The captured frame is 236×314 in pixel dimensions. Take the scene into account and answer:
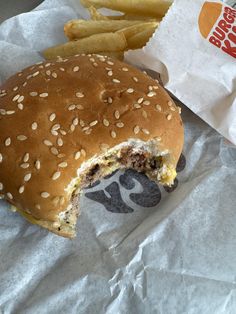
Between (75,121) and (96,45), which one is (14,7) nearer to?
(96,45)

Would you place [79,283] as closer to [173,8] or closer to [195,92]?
[195,92]

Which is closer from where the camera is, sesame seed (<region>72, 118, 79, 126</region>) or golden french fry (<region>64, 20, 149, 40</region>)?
sesame seed (<region>72, 118, 79, 126</region>)

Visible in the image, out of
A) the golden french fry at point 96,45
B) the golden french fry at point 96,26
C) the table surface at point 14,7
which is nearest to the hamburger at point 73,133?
the golden french fry at point 96,45

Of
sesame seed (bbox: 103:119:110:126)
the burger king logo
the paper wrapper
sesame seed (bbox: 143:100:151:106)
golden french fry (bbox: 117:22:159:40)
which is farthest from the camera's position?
golden french fry (bbox: 117:22:159:40)

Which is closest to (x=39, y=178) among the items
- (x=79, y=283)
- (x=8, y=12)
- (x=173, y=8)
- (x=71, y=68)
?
(x=79, y=283)

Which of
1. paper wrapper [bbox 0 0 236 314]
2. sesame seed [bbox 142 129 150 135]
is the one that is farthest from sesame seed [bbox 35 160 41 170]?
sesame seed [bbox 142 129 150 135]

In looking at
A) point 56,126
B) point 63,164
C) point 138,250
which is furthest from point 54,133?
point 138,250

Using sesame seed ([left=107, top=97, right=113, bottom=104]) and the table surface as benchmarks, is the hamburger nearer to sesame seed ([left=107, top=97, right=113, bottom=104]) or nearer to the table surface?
sesame seed ([left=107, top=97, right=113, bottom=104])

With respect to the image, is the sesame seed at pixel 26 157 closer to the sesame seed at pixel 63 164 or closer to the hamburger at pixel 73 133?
the hamburger at pixel 73 133
